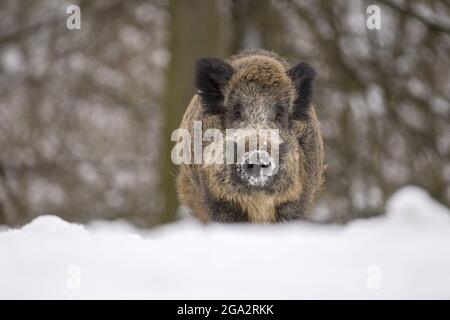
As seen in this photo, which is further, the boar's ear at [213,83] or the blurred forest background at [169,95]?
the blurred forest background at [169,95]

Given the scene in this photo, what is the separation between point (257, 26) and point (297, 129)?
6376mm

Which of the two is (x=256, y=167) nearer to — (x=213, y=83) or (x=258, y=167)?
(x=258, y=167)

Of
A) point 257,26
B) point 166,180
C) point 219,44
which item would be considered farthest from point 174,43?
point 166,180

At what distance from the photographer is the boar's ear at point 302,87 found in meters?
5.95

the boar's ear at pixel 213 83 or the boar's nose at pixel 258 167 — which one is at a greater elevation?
the boar's ear at pixel 213 83

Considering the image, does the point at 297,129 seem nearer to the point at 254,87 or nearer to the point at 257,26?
the point at 254,87

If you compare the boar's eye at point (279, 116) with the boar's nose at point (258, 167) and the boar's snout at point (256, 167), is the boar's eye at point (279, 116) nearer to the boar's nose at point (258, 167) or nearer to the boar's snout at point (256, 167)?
the boar's snout at point (256, 167)

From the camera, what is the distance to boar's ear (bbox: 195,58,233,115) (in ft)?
18.9

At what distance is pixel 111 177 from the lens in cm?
1447

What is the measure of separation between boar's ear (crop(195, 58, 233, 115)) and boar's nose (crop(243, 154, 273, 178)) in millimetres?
878

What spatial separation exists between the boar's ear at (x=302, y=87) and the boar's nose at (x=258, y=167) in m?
1.00

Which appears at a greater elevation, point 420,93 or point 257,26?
point 257,26

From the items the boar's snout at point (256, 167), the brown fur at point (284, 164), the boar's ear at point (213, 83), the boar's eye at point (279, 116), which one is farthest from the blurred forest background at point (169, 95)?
the boar's snout at point (256, 167)

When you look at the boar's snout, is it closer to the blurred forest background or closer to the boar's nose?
the boar's nose
